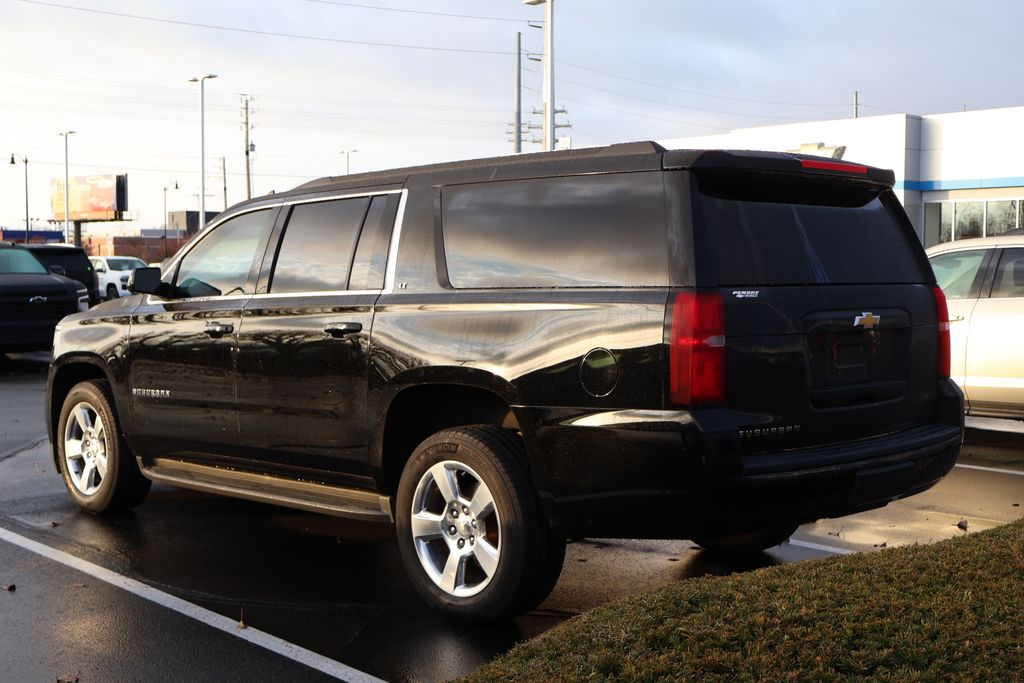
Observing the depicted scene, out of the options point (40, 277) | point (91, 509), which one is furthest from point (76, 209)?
point (91, 509)

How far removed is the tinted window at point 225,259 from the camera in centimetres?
649

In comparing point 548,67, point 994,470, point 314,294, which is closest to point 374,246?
point 314,294

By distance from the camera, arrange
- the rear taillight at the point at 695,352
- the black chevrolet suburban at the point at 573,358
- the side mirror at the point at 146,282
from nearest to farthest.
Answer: the rear taillight at the point at 695,352 < the black chevrolet suburban at the point at 573,358 < the side mirror at the point at 146,282

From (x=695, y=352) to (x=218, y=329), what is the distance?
2.91m

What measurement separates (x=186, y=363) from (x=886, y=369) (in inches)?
143

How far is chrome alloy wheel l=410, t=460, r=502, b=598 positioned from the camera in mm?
5102

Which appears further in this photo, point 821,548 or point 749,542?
point 821,548

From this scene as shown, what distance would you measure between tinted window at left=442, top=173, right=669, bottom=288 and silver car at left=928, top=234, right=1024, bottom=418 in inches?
226

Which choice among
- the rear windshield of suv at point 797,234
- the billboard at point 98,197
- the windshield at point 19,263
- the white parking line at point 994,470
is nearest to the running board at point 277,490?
the rear windshield of suv at point 797,234

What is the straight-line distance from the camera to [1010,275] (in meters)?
9.91

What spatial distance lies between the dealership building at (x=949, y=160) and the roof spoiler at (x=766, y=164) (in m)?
30.5

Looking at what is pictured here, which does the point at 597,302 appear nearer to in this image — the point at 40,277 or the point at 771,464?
the point at 771,464

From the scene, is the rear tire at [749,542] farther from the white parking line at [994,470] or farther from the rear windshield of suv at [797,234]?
the white parking line at [994,470]

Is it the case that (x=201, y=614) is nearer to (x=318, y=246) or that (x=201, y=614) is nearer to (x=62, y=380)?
(x=318, y=246)
